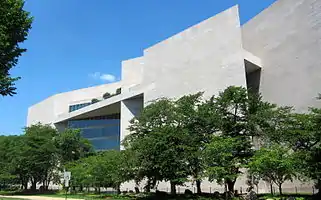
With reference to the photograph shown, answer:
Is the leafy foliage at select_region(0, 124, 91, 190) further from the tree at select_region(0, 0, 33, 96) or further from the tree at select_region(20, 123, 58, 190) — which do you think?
the tree at select_region(0, 0, 33, 96)

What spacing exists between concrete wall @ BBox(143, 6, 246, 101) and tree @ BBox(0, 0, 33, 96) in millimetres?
24347

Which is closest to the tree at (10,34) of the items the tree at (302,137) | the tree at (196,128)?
the tree at (196,128)

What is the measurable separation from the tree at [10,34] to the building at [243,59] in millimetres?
24447

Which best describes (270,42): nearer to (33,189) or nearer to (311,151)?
(311,151)

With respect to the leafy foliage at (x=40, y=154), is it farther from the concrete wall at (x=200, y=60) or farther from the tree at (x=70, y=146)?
the concrete wall at (x=200, y=60)

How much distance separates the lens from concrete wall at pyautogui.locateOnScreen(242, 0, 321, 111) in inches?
1270

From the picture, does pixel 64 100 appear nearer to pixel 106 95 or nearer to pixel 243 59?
pixel 106 95

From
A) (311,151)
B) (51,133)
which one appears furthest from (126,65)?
(311,151)

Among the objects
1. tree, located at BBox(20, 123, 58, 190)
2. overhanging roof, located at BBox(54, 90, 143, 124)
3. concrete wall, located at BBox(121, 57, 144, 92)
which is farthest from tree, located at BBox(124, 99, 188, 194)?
concrete wall, located at BBox(121, 57, 144, 92)

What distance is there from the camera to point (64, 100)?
68812mm

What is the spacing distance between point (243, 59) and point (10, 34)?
25.8m

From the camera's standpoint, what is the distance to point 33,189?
49.5 metres

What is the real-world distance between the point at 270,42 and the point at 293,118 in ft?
46.3

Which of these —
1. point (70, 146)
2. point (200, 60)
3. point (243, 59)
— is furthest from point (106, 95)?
point (243, 59)
